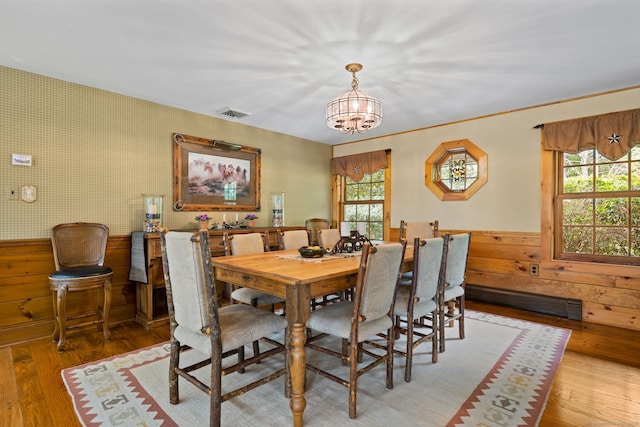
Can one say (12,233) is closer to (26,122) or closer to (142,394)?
(26,122)

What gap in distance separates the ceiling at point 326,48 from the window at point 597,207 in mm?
777

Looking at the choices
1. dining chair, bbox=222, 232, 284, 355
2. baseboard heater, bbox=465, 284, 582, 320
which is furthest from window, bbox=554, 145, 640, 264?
dining chair, bbox=222, 232, 284, 355

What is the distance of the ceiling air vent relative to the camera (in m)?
3.87

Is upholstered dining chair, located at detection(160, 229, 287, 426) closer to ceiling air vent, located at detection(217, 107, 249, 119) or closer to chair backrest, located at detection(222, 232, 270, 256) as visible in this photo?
chair backrest, located at detection(222, 232, 270, 256)

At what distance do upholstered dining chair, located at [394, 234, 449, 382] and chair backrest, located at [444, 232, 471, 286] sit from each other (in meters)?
0.17

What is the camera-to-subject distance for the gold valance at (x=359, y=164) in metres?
5.07

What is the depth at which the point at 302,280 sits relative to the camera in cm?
168

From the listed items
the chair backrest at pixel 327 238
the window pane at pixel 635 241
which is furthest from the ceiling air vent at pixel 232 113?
the window pane at pixel 635 241

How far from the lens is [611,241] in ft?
11.2

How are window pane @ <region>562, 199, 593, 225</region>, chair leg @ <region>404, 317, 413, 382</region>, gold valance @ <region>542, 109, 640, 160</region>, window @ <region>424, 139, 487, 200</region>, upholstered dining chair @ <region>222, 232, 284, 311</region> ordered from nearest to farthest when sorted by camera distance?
chair leg @ <region>404, 317, 413, 382</region>, upholstered dining chair @ <region>222, 232, 284, 311</region>, gold valance @ <region>542, 109, 640, 160</region>, window pane @ <region>562, 199, 593, 225</region>, window @ <region>424, 139, 487, 200</region>

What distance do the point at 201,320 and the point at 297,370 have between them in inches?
21.6

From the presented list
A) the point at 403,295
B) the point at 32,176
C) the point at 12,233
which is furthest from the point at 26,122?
the point at 403,295

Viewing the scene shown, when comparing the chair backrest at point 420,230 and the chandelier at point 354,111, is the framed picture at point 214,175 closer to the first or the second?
the chandelier at point 354,111

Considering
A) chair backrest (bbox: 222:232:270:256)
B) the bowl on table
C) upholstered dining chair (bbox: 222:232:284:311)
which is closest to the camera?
the bowl on table
